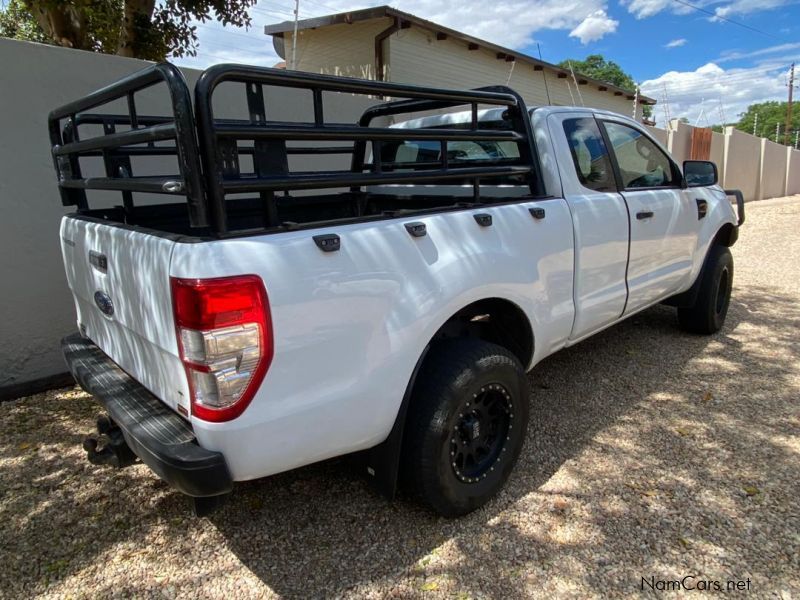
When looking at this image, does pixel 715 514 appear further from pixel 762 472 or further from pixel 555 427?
pixel 555 427

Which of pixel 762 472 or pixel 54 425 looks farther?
pixel 54 425

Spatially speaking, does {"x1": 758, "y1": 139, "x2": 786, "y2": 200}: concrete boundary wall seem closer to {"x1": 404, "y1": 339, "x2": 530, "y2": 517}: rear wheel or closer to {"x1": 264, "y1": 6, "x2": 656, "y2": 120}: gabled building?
{"x1": 264, "y1": 6, "x2": 656, "y2": 120}: gabled building

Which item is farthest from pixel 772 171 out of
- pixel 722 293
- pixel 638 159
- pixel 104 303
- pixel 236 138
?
pixel 104 303

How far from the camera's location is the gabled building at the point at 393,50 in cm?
977

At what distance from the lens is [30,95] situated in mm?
3893

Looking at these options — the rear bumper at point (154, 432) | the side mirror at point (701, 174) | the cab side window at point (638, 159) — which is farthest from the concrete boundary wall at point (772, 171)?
the rear bumper at point (154, 432)

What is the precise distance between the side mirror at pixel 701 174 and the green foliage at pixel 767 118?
362ft

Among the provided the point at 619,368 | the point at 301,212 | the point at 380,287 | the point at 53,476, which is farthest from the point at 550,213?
the point at 53,476

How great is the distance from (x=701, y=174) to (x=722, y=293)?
124cm

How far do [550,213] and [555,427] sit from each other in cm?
134

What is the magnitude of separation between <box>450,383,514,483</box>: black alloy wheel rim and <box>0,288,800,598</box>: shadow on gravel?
0.72ft

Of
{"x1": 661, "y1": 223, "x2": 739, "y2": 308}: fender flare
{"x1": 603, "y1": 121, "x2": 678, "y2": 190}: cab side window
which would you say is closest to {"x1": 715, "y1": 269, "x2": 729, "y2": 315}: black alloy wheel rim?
{"x1": 661, "y1": 223, "x2": 739, "y2": 308}: fender flare

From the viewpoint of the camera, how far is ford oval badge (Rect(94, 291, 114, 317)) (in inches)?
92.0

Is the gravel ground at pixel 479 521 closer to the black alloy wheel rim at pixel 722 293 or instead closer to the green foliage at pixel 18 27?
the black alloy wheel rim at pixel 722 293
